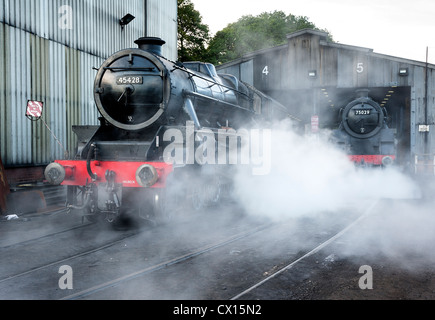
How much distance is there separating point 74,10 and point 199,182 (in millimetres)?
6517

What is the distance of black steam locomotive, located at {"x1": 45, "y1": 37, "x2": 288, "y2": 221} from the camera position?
621 cm

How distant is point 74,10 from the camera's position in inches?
423

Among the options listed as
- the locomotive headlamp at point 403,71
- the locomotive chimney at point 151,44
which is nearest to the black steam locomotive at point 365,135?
the locomotive headlamp at point 403,71

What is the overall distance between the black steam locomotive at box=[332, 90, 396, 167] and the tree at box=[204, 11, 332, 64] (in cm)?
2494

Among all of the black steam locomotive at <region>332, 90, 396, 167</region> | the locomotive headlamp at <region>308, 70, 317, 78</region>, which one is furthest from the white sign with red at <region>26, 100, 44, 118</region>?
the locomotive headlamp at <region>308, 70, 317, 78</region>

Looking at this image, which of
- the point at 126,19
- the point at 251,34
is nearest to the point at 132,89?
the point at 126,19

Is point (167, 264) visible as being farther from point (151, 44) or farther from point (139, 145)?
point (151, 44)

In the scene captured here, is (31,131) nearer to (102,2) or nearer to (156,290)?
(102,2)

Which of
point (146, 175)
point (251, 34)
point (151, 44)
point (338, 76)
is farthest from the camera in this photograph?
point (251, 34)

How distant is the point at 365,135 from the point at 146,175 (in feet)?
33.1

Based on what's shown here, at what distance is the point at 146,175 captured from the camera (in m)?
5.90

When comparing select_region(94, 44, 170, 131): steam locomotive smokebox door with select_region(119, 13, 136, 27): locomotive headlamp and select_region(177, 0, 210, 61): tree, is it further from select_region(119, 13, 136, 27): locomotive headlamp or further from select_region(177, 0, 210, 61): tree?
select_region(177, 0, 210, 61): tree

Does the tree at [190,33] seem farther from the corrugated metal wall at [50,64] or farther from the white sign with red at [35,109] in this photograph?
the white sign with red at [35,109]
